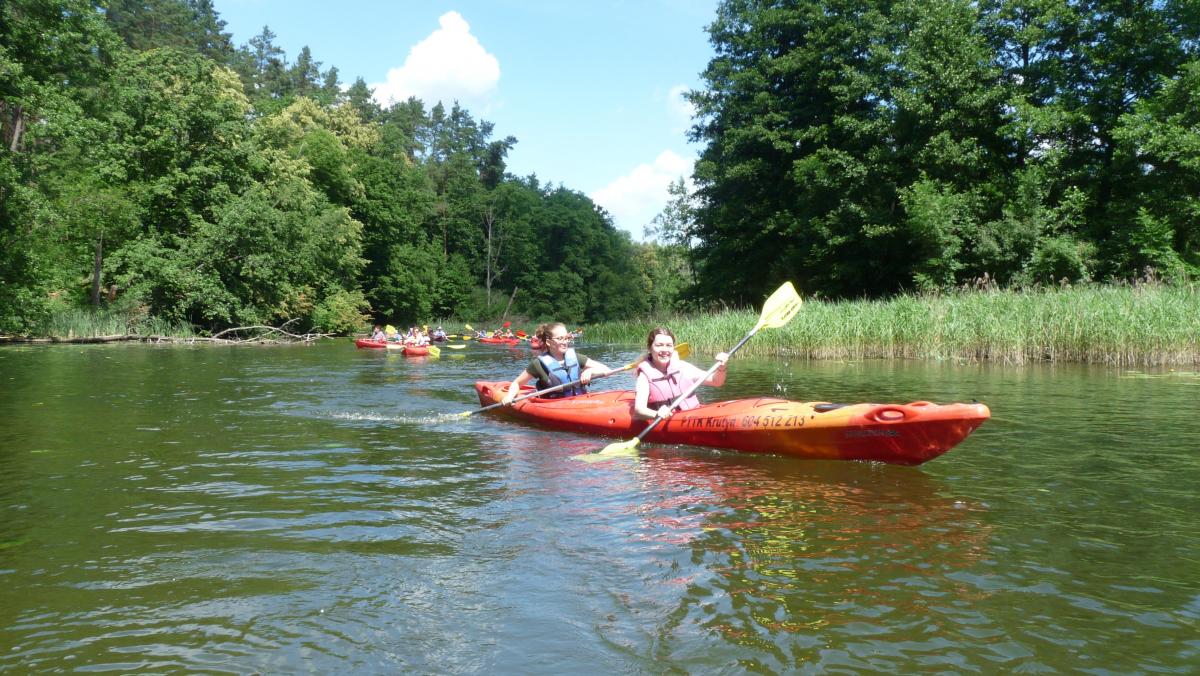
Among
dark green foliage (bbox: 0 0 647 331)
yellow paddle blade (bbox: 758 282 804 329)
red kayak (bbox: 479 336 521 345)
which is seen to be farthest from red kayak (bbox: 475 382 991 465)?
red kayak (bbox: 479 336 521 345)

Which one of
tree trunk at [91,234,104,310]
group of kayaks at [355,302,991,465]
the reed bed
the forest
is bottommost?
group of kayaks at [355,302,991,465]

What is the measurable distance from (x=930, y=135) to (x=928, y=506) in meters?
23.0

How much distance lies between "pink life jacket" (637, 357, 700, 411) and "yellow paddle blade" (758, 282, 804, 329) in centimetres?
131

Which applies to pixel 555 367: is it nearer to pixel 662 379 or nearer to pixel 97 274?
pixel 662 379

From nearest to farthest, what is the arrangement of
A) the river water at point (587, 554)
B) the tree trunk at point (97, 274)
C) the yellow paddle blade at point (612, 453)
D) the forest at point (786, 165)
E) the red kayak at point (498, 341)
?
1. the river water at point (587, 554)
2. the yellow paddle blade at point (612, 453)
3. the forest at point (786, 165)
4. the tree trunk at point (97, 274)
5. the red kayak at point (498, 341)

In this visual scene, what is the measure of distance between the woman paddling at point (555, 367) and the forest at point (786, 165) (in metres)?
11.9

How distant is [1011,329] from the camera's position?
1360 centimetres

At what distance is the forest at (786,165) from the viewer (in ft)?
69.4

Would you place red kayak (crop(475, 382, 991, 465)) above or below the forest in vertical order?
below

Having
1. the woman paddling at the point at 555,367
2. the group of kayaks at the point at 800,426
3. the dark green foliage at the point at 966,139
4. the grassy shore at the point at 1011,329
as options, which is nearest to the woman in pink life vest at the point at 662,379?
the group of kayaks at the point at 800,426

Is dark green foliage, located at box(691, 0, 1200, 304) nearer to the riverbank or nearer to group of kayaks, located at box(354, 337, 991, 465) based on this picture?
the riverbank

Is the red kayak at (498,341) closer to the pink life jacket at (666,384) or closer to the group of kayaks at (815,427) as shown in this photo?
the group of kayaks at (815,427)

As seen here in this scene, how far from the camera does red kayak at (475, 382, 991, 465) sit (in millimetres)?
5203

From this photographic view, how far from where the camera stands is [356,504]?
4.78 m
